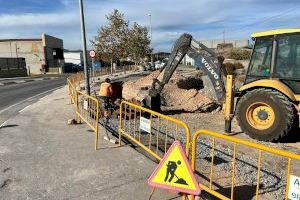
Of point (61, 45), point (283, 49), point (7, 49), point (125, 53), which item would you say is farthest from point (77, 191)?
point (61, 45)

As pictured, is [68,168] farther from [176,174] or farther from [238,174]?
[238,174]

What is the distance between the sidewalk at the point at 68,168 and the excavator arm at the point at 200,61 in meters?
3.93

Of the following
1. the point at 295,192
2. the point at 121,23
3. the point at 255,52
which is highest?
the point at 121,23

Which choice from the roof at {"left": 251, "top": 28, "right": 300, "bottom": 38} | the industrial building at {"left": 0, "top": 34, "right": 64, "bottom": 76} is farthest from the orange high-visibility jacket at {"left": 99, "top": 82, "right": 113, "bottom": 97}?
the industrial building at {"left": 0, "top": 34, "right": 64, "bottom": 76}

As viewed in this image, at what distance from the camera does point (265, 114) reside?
1010 cm

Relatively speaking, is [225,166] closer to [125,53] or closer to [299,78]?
[299,78]

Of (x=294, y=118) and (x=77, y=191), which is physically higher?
(x=294, y=118)

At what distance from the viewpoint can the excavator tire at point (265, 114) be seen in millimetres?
9539

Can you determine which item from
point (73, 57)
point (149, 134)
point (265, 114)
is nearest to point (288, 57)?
point (265, 114)

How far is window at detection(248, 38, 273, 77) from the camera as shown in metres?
10.1

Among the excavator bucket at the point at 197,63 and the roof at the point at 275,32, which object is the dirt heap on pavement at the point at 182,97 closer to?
the excavator bucket at the point at 197,63

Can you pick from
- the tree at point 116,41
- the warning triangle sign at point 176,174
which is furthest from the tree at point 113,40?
the warning triangle sign at point 176,174

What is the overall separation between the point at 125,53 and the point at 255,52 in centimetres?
3651

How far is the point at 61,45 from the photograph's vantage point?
8981cm
